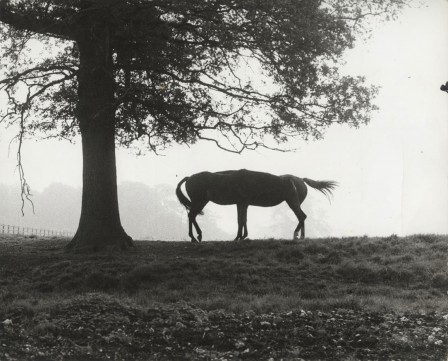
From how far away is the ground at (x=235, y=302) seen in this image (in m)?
8.09

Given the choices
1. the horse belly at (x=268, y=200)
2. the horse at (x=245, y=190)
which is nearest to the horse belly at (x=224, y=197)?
the horse at (x=245, y=190)

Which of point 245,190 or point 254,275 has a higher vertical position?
point 245,190

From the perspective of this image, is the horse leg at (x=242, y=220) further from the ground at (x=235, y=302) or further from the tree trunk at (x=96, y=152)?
the tree trunk at (x=96, y=152)

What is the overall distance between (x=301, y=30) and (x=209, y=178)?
20.7ft

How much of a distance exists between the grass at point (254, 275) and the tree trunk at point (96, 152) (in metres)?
1.07

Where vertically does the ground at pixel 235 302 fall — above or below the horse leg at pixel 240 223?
below

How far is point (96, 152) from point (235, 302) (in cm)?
829

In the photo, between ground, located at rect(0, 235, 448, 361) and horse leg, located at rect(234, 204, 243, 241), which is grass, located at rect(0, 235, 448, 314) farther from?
horse leg, located at rect(234, 204, 243, 241)

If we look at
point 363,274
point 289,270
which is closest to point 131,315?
point 289,270

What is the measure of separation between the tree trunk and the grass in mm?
1068

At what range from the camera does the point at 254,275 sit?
42.0 feet

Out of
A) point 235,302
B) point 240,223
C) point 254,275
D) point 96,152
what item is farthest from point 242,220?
point 235,302

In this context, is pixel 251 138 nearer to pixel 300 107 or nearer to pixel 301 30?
pixel 300 107

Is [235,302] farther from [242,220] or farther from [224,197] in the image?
[224,197]
